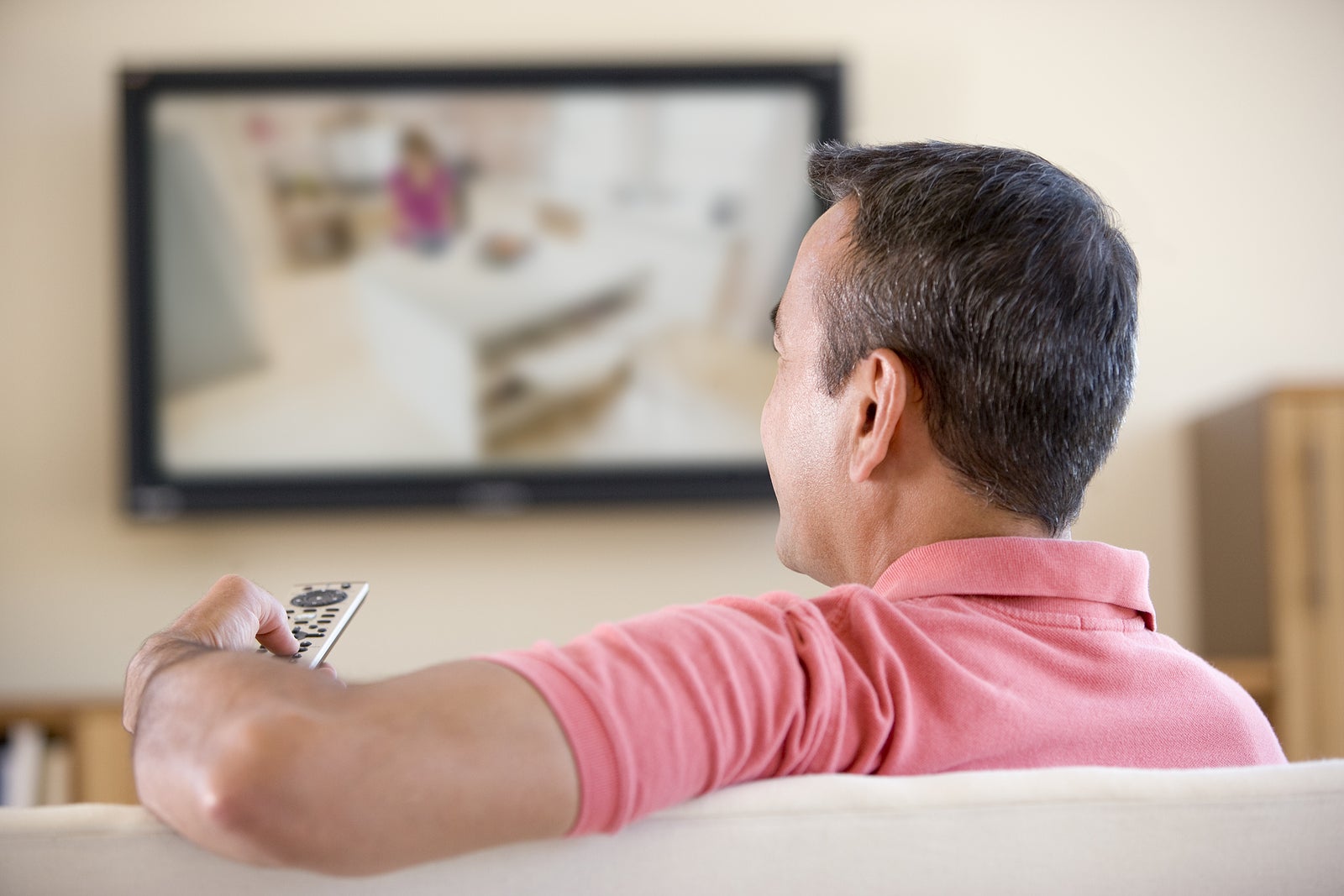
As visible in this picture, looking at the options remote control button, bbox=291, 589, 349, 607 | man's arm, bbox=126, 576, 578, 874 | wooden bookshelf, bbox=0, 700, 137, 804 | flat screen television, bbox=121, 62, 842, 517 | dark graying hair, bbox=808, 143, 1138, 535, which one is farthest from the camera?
flat screen television, bbox=121, 62, 842, 517

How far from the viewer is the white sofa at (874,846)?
1.84ft

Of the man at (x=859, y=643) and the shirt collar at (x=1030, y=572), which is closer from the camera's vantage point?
the man at (x=859, y=643)

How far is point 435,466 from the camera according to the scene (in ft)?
8.22

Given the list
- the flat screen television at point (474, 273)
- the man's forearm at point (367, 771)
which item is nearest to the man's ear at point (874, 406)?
the man's forearm at point (367, 771)

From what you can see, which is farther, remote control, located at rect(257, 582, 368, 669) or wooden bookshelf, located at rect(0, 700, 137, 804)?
wooden bookshelf, located at rect(0, 700, 137, 804)

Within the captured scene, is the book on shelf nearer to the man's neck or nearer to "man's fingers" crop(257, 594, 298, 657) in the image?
"man's fingers" crop(257, 594, 298, 657)

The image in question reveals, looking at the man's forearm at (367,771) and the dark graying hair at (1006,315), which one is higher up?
the dark graying hair at (1006,315)

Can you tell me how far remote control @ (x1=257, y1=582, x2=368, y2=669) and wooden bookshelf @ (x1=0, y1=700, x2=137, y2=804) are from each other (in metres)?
1.44

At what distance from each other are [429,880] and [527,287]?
206 cm

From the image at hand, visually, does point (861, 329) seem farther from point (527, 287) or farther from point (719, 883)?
point (527, 287)

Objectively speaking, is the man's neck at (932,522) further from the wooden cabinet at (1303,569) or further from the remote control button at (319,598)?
the wooden cabinet at (1303,569)

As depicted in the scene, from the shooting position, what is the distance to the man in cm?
55

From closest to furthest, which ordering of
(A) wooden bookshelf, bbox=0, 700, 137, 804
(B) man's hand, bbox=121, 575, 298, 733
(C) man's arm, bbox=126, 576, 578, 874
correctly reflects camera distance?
(C) man's arm, bbox=126, 576, 578, 874 → (B) man's hand, bbox=121, 575, 298, 733 → (A) wooden bookshelf, bbox=0, 700, 137, 804

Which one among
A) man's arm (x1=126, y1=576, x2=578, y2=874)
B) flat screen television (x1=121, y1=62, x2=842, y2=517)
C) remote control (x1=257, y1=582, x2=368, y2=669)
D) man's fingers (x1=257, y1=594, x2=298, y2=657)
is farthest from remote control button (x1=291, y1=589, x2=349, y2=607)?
flat screen television (x1=121, y1=62, x2=842, y2=517)
